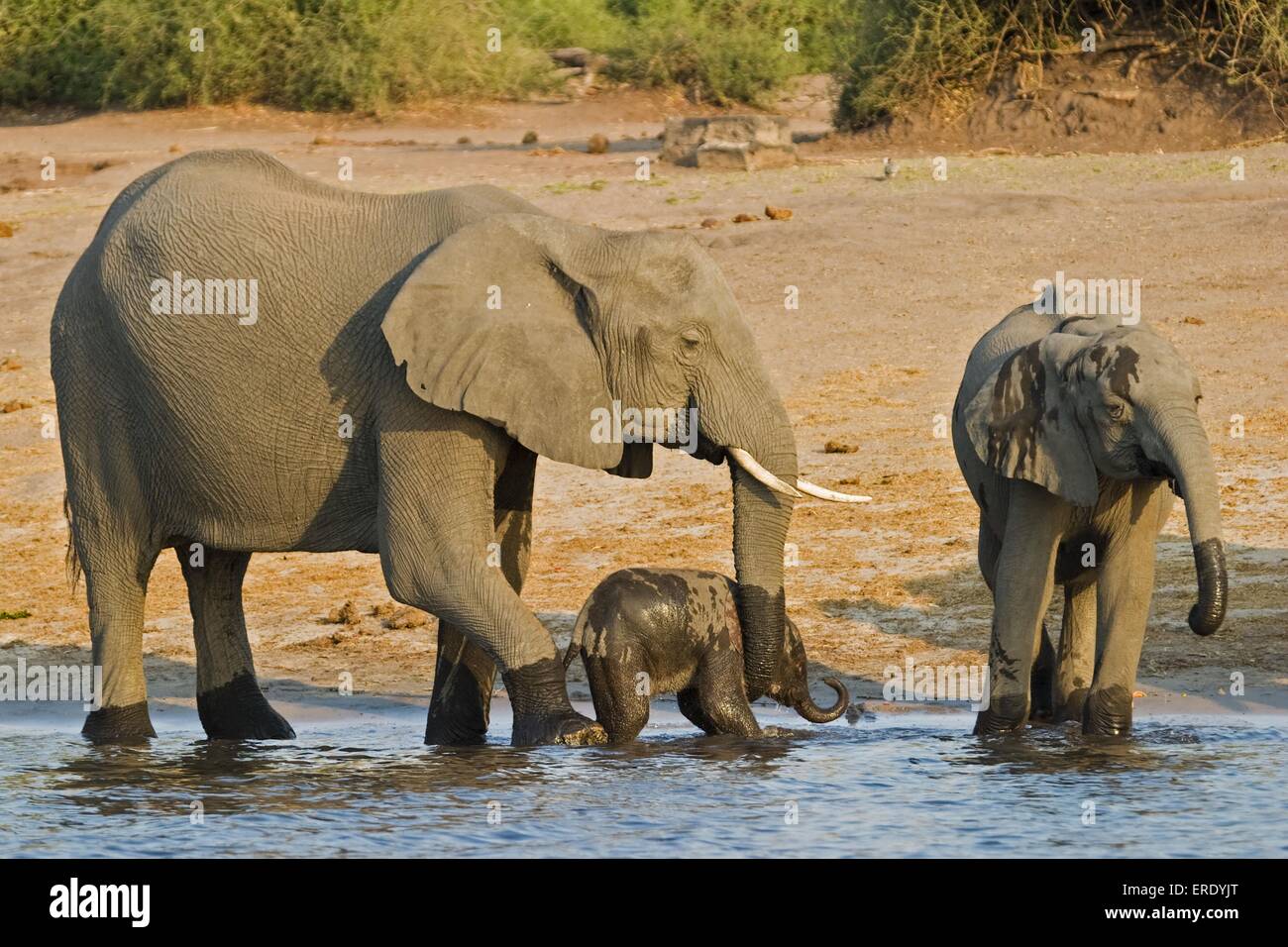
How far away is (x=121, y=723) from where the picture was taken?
9820 mm

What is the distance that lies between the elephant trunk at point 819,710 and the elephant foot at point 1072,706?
0.89 meters

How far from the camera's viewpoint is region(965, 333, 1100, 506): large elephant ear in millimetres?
8836

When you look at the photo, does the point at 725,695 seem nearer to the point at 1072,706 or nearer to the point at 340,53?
the point at 1072,706

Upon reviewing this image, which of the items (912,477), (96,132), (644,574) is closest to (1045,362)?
(644,574)

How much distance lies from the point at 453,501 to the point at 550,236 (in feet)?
3.48

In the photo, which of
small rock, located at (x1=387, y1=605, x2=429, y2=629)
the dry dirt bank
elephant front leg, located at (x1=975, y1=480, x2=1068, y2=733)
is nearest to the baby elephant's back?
elephant front leg, located at (x1=975, y1=480, x2=1068, y2=733)

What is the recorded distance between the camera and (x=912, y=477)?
13398 millimetres

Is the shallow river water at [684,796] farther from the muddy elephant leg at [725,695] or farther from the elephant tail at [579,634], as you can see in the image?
the elephant tail at [579,634]

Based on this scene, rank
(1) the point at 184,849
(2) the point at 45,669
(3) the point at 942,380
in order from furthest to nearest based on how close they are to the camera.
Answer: (3) the point at 942,380 → (2) the point at 45,669 → (1) the point at 184,849

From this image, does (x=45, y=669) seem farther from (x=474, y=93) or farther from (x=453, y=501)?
(x=474, y=93)

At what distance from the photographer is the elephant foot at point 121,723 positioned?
9.83 m

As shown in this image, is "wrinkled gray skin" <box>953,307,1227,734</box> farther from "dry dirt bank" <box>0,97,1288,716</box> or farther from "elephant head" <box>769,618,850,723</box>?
"dry dirt bank" <box>0,97,1288,716</box>

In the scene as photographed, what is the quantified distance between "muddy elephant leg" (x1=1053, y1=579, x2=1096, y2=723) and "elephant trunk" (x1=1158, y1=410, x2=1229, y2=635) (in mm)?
1333

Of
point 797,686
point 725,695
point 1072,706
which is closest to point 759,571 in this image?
point 725,695
